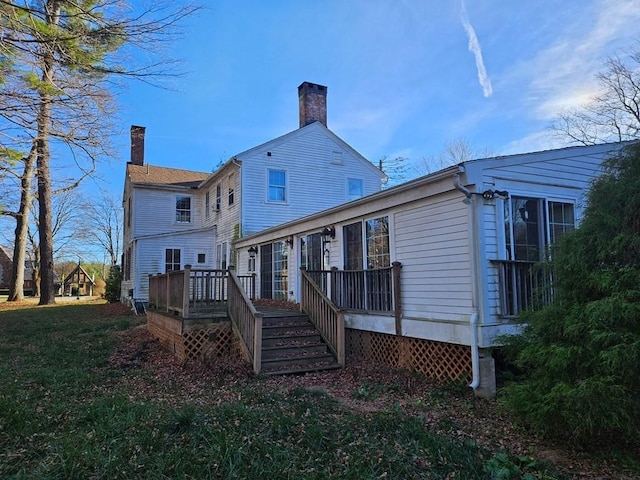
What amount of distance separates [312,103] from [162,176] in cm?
923

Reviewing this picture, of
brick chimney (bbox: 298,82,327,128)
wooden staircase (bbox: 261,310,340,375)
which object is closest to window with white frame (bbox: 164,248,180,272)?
brick chimney (bbox: 298,82,327,128)

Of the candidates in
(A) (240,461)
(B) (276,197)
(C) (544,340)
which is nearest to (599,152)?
(C) (544,340)

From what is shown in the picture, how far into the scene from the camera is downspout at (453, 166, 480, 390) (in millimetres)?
6020

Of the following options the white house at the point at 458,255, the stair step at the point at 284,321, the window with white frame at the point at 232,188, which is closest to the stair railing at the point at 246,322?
the stair step at the point at 284,321

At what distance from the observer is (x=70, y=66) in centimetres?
595

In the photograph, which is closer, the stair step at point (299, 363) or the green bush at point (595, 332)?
the green bush at point (595, 332)

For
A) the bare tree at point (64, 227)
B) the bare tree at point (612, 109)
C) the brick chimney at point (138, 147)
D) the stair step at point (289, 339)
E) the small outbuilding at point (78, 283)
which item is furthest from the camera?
the small outbuilding at point (78, 283)

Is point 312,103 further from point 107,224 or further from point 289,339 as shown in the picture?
point 107,224

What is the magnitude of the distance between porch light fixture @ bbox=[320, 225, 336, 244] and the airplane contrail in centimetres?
650

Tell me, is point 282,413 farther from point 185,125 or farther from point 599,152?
point 185,125

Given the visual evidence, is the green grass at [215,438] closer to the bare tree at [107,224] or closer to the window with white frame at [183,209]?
the window with white frame at [183,209]

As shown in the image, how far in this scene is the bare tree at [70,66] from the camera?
536cm

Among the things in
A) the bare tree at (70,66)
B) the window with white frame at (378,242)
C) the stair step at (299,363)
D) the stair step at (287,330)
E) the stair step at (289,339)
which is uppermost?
the bare tree at (70,66)

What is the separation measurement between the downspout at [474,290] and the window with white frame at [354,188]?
12022 mm
